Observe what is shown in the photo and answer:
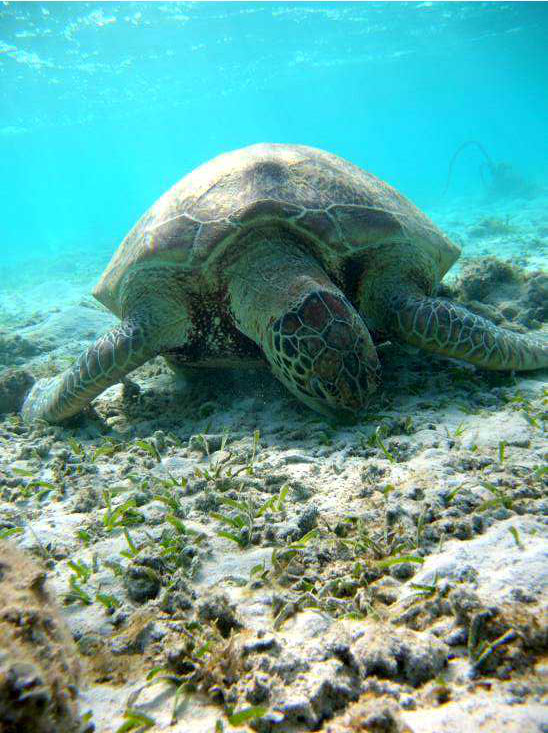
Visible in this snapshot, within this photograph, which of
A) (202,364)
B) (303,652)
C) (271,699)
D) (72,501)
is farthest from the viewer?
(202,364)

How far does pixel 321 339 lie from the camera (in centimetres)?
258

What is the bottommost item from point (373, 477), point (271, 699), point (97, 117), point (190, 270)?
point (271, 699)

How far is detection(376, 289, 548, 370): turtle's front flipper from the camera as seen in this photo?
122 inches

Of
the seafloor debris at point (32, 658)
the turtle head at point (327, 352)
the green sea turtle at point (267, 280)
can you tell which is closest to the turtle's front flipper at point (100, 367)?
the green sea turtle at point (267, 280)

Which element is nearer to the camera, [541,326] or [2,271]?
[541,326]

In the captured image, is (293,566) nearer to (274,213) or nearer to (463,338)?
(463,338)

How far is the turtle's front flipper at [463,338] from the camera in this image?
122 inches

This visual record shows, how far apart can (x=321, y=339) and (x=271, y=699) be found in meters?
1.84

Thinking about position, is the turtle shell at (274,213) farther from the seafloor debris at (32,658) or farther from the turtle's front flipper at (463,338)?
the seafloor debris at (32,658)

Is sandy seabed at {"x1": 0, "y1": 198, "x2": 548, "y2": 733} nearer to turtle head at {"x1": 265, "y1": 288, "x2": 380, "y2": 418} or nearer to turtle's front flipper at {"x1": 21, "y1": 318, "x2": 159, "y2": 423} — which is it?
turtle head at {"x1": 265, "y1": 288, "x2": 380, "y2": 418}

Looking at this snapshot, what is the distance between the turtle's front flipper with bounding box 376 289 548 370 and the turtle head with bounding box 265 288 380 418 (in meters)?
0.69

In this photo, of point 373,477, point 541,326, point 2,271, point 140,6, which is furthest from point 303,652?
point 140,6

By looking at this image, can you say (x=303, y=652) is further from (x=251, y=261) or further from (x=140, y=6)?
(x=140, y=6)

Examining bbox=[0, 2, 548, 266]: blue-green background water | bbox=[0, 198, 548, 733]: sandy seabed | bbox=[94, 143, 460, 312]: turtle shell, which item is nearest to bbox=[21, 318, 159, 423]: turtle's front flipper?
bbox=[0, 198, 548, 733]: sandy seabed
